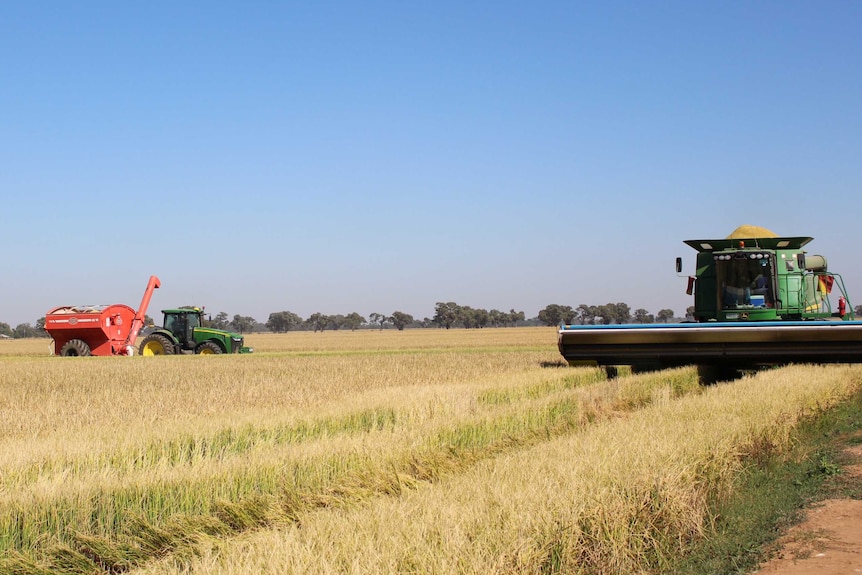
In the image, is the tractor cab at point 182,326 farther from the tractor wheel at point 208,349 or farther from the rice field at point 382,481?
the rice field at point 382,481

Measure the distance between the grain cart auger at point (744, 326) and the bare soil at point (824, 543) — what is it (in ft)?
22.9

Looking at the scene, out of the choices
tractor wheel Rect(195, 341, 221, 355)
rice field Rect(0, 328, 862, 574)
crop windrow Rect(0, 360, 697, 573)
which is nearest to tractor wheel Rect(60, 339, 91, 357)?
tractor wheel Rect(195, 341, 221, 355)

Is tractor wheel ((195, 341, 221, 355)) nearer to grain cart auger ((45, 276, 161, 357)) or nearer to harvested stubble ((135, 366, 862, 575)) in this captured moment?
grain cart auger ((45, 276, 161, 357))

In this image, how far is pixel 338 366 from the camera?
19438 millimetres

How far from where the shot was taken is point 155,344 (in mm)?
28875

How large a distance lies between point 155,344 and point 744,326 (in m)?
21.3

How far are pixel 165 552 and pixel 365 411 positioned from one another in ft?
15.6

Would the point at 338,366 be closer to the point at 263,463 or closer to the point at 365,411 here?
the point at 365,411

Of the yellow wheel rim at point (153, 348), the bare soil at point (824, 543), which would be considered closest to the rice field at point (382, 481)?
the bare soil at point (824, 543)

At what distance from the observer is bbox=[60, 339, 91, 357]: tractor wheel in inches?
1123

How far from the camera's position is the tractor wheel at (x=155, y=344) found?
2861cm

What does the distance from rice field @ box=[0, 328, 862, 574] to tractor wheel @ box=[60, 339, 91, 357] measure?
59.4 ft

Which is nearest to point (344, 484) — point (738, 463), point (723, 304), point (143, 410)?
point (738, 463)

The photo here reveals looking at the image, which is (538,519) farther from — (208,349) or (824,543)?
(208,349)
